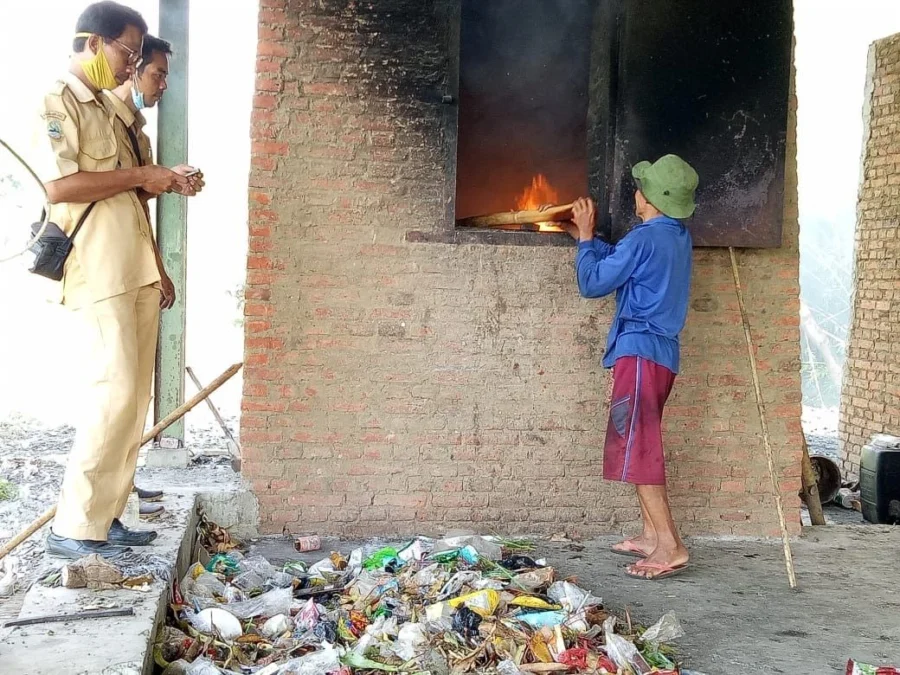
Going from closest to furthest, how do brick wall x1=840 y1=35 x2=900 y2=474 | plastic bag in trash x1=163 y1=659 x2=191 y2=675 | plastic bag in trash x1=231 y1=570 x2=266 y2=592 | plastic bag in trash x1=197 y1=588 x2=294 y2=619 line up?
plastic bag in trash x1=163 y1=659 x2=191 y2=675, plastic bag in trash x1=197 y1=588 x2=294 y2=619, plastic bag in trash x1=231 y1=570 x2=266 y2=592, brick wall x1=840 y1=35 x2=900 y2=474

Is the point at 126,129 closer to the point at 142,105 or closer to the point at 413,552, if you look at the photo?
the point at 142,105

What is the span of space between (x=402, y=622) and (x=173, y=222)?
2921mm

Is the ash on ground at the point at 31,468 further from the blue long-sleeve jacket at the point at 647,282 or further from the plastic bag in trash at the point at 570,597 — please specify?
the blue long-sleeve jacket at the point at 647,282

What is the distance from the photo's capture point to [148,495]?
4512 millimetres

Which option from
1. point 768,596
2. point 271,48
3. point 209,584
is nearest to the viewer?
point 209,584

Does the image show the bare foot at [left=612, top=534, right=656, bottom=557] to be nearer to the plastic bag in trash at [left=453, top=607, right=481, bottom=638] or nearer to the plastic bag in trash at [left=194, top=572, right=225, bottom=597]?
the plastic bag in trash at [left=453, top=607, right=481, bottom=638]

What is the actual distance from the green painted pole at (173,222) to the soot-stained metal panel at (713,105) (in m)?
2.53

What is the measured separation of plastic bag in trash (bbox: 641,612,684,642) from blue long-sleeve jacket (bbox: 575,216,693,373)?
1327mm

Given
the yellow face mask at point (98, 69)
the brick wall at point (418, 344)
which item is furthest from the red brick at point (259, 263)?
the yellow face mask at point (98, 69)

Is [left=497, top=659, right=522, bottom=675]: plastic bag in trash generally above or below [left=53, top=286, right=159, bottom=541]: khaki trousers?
below

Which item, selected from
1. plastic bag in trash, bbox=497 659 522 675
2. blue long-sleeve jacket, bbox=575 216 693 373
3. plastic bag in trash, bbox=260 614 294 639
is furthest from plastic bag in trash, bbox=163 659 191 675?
blue long-sleeve jacket, bbox=575 216 693 373

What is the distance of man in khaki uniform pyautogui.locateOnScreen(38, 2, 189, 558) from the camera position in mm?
3326

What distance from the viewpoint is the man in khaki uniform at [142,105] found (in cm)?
368

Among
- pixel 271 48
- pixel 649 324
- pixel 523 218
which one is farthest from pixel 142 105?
pixel 649 324
